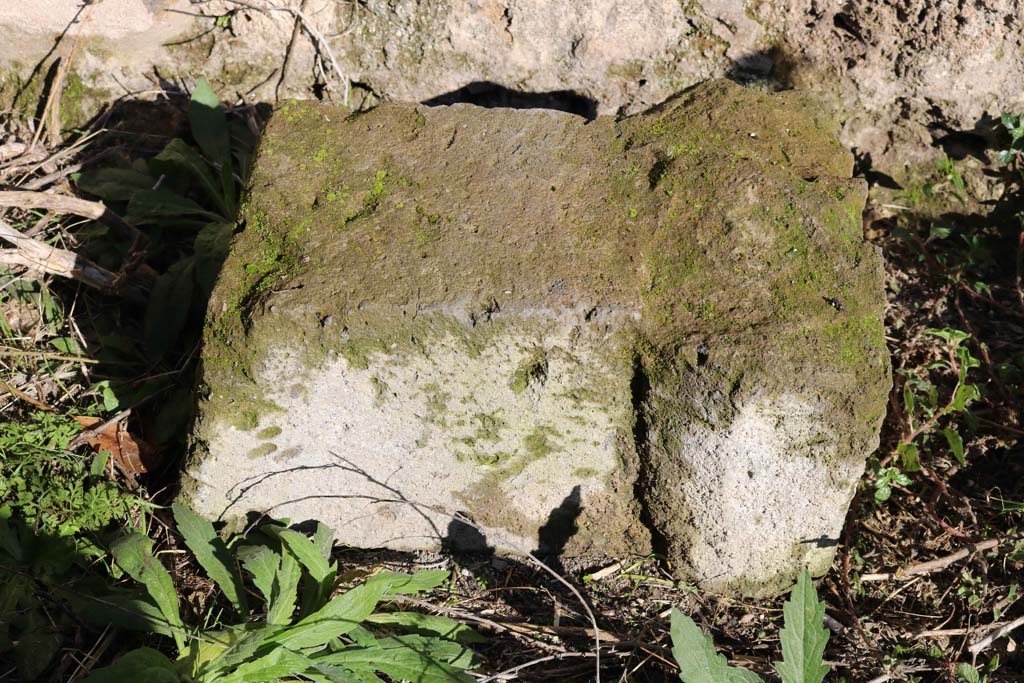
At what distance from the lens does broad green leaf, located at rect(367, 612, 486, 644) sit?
2.08 m

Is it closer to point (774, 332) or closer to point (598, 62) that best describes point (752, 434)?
point (774, 332)

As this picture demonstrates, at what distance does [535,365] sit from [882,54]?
5.73 ft

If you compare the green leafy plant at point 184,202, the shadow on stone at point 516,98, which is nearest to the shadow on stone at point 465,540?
the green leafy plant at point 184,202

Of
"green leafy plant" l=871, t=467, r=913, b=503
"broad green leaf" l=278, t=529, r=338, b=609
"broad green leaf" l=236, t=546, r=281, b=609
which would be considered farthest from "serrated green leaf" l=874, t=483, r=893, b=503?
"broad green leaf" l=236, t=546, r=281, b=609

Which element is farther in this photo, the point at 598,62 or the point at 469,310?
the point at 598,62

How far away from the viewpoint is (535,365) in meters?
1.92

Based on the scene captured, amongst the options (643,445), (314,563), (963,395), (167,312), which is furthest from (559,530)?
(167,312)

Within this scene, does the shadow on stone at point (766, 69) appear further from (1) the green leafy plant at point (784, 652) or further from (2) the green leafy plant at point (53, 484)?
(2) the green leafy plant at point (53, 484)

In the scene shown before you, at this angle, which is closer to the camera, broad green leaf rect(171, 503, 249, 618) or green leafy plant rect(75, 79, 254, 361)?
broad green leaf rect(171, 503, 249, 618)

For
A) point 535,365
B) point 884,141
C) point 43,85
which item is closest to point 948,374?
point 884,141

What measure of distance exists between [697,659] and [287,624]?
3.17 feet

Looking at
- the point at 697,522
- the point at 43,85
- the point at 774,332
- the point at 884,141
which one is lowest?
the point at 697,522

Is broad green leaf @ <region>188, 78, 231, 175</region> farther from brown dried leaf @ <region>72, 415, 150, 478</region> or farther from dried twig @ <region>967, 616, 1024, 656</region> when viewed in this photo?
dried twig @ <region>967, 616, 1024, 656</region>

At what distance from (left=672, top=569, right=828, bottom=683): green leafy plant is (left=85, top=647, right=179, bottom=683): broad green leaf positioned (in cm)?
113
